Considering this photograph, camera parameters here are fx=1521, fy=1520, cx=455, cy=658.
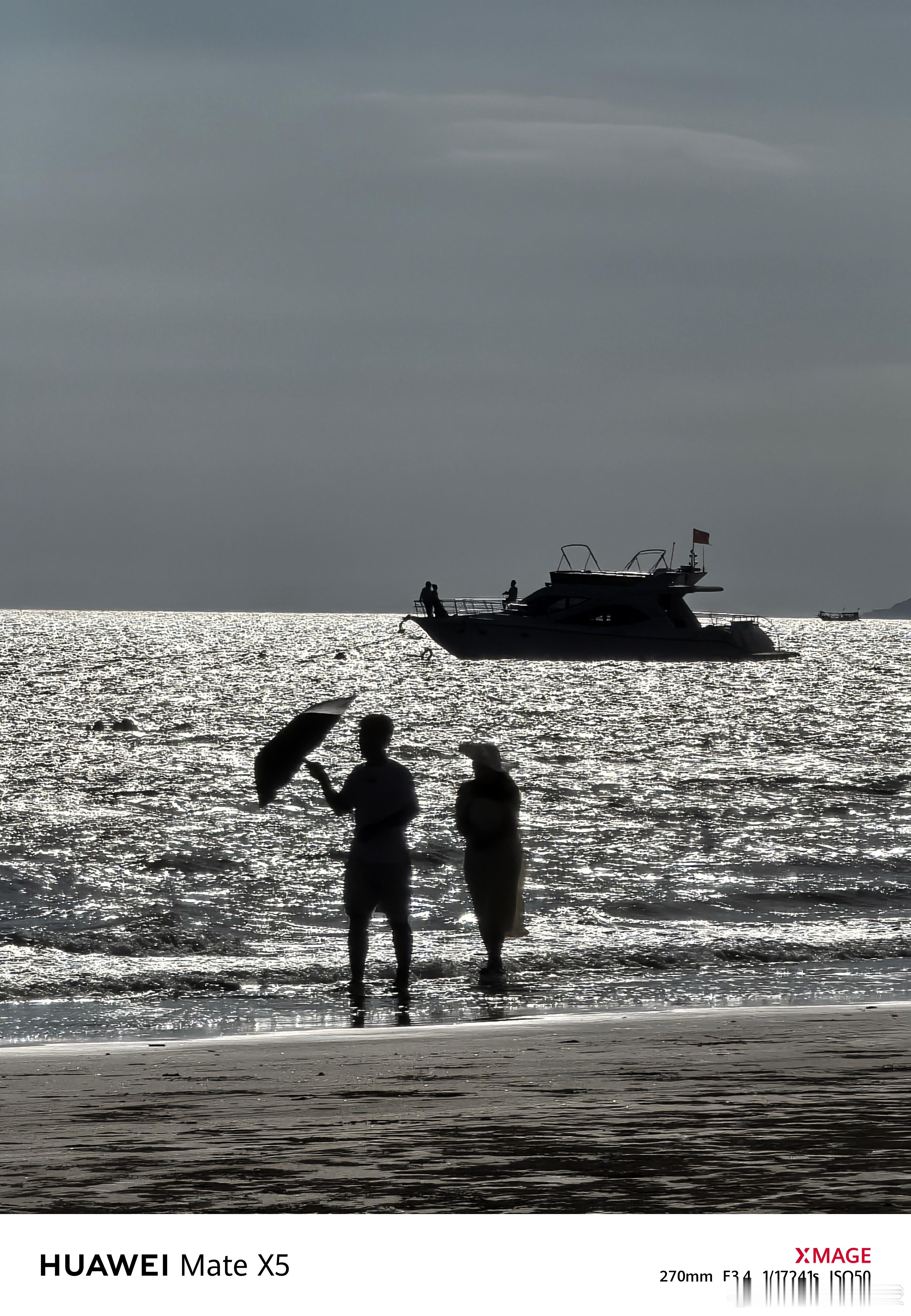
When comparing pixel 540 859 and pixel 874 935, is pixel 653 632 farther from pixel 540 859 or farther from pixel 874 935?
pixel 874 935

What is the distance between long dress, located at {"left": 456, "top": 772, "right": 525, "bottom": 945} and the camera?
9898mm

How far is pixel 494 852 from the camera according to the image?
9.97m

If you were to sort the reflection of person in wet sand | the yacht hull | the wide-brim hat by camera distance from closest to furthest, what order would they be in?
the wide-brim hat
the reflection of person in wet sand
the yacht hull

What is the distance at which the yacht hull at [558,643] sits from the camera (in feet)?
291

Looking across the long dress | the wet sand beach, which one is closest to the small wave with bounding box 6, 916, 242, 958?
the long dress

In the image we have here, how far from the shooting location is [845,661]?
433 feet

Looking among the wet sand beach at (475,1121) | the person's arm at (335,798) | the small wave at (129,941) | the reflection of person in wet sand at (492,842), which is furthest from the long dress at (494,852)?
the small wave at (129,941)

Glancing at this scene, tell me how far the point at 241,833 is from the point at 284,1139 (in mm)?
17103

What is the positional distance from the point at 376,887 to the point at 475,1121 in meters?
3.68

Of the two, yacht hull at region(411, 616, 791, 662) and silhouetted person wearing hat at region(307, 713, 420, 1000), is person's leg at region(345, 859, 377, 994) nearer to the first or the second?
silhouetted person wearing hat at region(307, 713, 420, 1000)

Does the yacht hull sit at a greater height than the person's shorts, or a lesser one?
greater

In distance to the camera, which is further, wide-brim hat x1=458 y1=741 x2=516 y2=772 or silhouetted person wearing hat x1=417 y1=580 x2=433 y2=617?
silhouetted person wearing hat x1=417 y1=580 x2=433 y2=617
